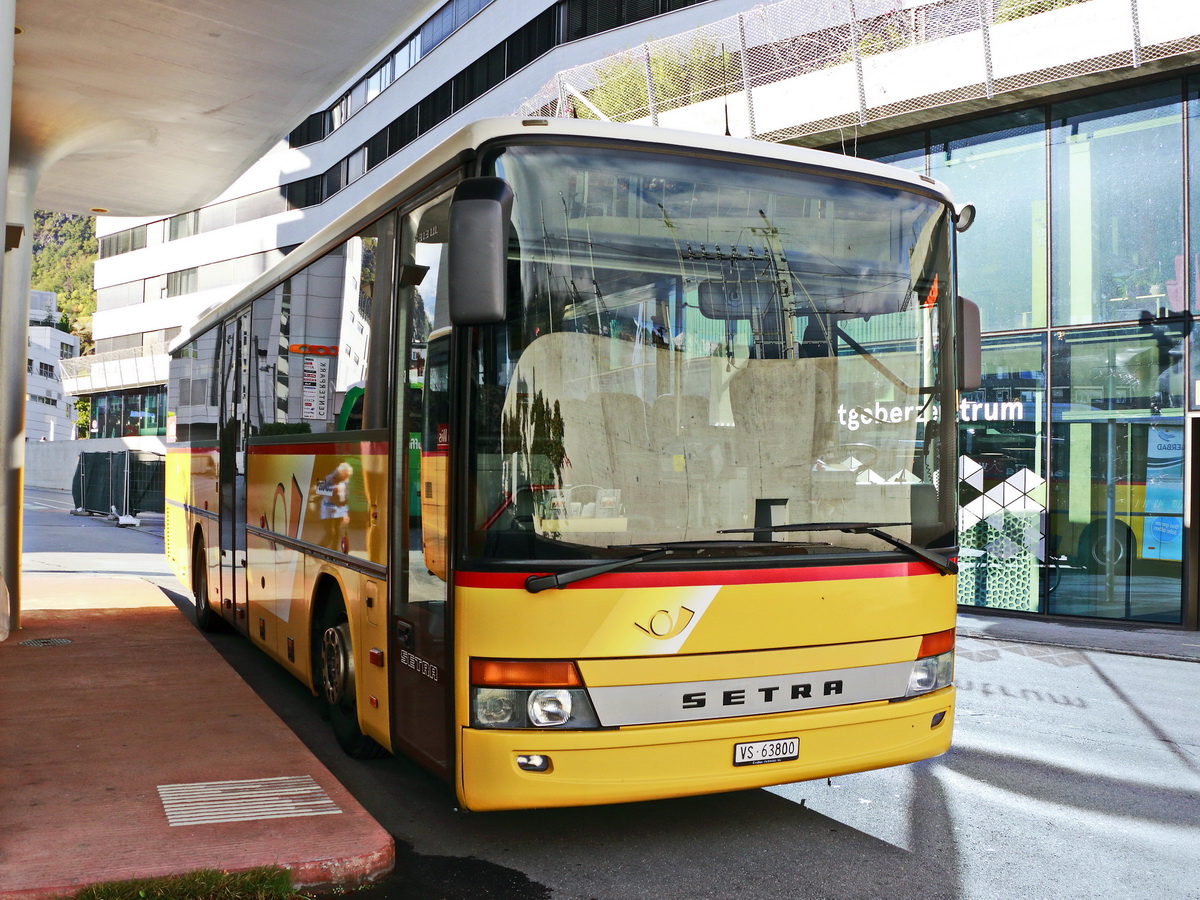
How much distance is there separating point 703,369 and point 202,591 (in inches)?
324

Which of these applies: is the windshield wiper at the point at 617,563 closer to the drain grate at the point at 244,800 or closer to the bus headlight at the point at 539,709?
the bus headlight at the point at 539,709

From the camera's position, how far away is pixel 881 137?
1733 cm

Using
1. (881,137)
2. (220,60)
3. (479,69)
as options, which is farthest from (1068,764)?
(479,69)

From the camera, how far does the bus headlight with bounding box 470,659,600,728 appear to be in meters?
4.60

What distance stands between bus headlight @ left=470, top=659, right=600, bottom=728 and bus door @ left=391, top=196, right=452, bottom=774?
0.26 meters

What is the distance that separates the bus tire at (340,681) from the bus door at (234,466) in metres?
2.64

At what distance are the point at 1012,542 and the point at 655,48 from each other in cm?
929

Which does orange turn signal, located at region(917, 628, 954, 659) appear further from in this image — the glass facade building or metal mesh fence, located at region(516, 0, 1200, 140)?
the glass facade building

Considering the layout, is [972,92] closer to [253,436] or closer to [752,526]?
[253,436]

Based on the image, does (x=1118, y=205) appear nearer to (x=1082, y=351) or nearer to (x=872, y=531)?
(x=1082, y=351)

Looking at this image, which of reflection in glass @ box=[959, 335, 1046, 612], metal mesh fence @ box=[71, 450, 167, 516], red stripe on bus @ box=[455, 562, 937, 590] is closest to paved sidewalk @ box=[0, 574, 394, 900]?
red stripe on bus @ box=[455, 562, 937, 590]

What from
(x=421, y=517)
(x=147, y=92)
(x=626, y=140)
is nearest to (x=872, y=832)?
(x=421, y=517)

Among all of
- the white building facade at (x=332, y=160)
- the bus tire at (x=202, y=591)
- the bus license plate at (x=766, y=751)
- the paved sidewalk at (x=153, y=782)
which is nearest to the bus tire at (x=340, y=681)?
the paved sidewalk at (x=153, y=782)

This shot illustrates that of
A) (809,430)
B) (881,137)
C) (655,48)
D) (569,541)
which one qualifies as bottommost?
(569,541)
